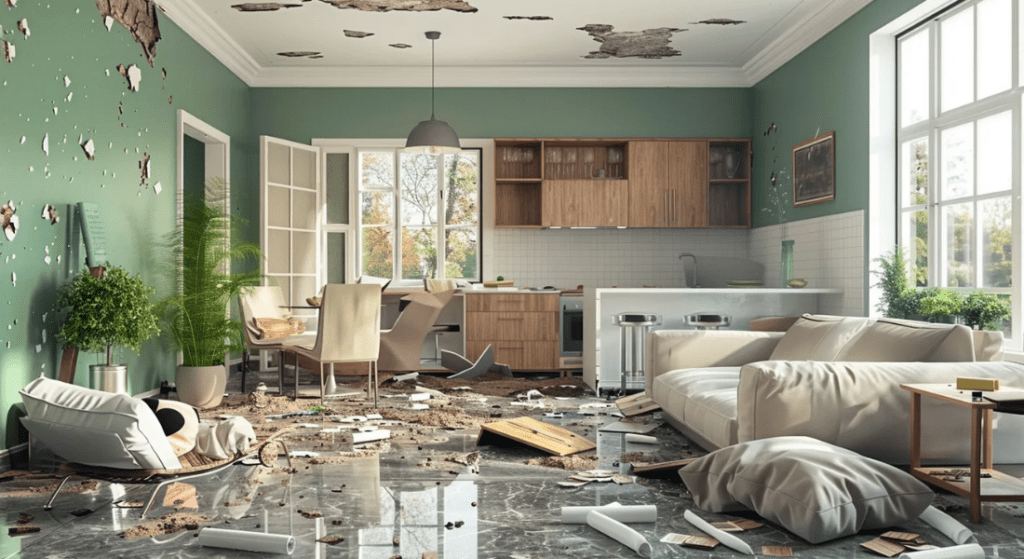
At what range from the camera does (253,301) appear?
6.64 m

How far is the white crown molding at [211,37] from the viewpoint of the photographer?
20.5 ft

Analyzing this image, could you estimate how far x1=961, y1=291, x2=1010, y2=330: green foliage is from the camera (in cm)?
443

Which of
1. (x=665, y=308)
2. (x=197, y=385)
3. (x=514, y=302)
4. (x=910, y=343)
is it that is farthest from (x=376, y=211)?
(x=910, y=343)

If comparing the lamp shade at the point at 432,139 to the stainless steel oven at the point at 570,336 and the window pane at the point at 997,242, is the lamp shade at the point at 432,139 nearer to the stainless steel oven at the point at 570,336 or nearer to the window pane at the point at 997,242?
the stainless steel oven at the point at 570,336

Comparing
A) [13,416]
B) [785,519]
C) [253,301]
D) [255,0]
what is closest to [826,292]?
[785,519]

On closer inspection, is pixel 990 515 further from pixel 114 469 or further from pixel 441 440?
pixel 114 469

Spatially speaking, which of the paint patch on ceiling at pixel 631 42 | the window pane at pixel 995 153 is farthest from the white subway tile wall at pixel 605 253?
the window pane at pixel 995 153

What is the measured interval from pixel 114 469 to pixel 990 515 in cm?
333

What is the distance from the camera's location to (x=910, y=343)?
3600 millimetres

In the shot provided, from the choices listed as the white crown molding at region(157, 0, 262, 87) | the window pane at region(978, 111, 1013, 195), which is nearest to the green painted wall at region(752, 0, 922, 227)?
the window pane at region(978, 111, 1013, 195)

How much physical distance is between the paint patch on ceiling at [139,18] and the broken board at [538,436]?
12.0 feet

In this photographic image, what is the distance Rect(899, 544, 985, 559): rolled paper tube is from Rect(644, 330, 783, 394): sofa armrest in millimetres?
2370

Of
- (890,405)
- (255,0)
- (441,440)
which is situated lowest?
(441,440)

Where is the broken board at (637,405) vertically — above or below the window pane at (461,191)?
below
